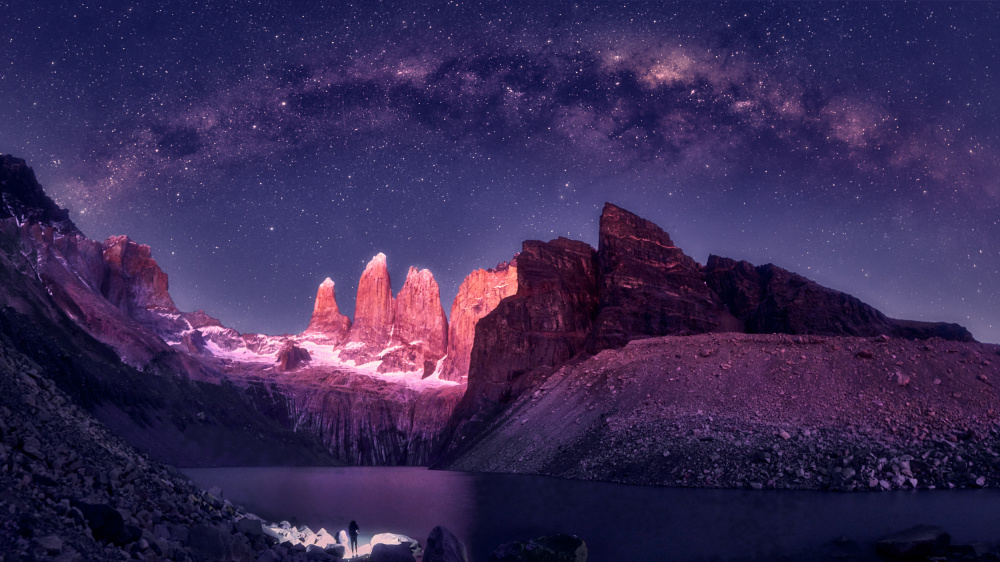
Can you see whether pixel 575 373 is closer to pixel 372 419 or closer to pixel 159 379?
pixel 159 379

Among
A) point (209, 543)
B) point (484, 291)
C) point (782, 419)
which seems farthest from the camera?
point (484, 291)

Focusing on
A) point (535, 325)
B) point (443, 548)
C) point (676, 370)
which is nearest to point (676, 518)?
point (443, 548)

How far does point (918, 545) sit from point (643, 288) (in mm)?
81284

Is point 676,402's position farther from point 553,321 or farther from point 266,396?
point 266,396

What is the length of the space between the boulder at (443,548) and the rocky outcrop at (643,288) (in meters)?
69.9

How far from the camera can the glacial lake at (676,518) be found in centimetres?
1697

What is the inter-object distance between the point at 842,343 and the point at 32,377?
56668 mm

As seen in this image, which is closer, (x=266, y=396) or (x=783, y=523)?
(x=783, y=523)

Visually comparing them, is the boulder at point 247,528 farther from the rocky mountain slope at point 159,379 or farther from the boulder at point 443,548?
the rocky mountain slope at point 159,379

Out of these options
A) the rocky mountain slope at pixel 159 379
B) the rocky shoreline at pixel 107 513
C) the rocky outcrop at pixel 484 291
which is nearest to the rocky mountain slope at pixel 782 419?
the rocky shoreline at pixel 107 513

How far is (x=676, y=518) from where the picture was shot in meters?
22.5

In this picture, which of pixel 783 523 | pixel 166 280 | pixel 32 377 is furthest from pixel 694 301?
pixel 166 280

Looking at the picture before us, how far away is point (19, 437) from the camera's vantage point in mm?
10156

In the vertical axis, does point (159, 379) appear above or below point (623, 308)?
below
